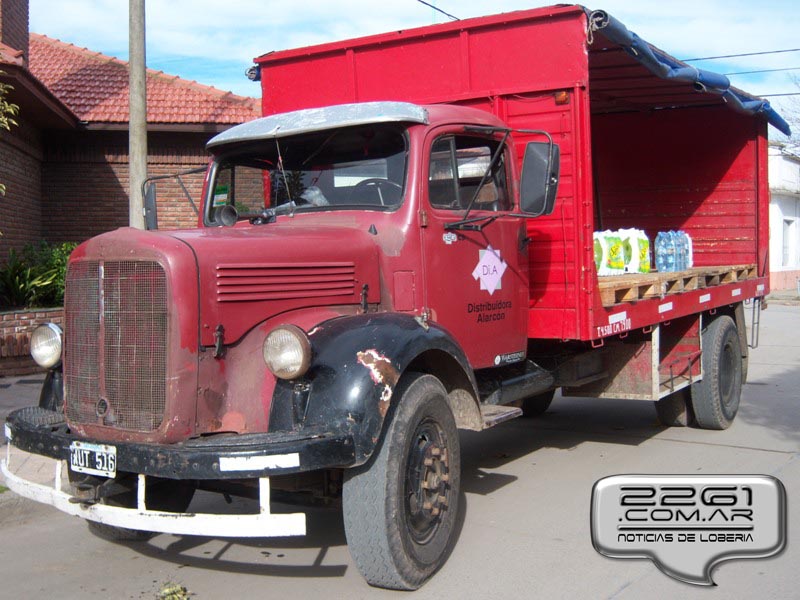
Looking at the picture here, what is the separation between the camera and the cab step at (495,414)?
5180 millimetres

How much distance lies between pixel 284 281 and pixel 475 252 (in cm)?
144

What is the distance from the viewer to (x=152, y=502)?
4848 millimetres

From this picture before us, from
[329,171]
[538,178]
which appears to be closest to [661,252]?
[538,178]

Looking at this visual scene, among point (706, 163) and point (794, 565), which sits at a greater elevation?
point (706, 163)

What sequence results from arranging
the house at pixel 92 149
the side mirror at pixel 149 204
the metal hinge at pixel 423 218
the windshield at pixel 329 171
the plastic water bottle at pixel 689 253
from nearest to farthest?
the metal hinge at pixel 423 218 → the windshield at pixel 329 171 → the side mirror at pixel 149 204 → the plastic water bottle at pixel 689 253 → the house at pixel 92 149

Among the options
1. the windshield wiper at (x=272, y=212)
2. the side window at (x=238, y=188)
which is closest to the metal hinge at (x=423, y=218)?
the windshield wiper at (x=272, y=212)

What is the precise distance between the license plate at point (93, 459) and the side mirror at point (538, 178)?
8.81 ft

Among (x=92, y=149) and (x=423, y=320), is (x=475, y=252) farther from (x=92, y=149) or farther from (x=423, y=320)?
(x=92, y=149)

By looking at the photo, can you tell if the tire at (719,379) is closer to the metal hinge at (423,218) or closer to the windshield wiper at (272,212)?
the metal hinge at (423,218)

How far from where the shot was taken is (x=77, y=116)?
1459 cm

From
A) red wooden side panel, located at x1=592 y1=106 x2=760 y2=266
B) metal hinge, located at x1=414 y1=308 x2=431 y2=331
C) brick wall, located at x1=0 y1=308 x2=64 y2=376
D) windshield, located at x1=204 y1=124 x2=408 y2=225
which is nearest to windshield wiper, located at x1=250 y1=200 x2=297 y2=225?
windshield, located at x1=204 y1=124 x2=408 y2=225

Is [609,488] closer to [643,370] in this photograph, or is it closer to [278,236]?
[278,236]

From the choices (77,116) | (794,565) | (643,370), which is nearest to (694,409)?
(643,370)

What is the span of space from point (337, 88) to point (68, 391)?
320cm
